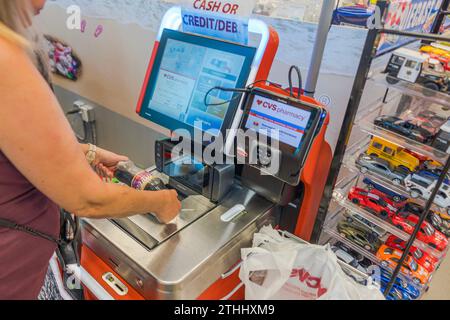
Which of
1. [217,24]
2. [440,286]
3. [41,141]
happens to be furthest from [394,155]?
[41,141]

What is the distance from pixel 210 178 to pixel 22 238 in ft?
1.92

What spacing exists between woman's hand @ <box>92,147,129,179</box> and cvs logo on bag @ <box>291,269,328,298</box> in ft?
2.44

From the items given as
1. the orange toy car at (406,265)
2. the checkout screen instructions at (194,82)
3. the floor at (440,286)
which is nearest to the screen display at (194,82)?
the checkout screen instructions at (194,82)

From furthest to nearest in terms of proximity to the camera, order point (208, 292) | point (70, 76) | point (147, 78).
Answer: point (70, 76) → point (147, 78) → point (208, 292)

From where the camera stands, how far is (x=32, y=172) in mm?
686

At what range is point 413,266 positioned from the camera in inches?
54.9

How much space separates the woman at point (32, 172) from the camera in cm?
62

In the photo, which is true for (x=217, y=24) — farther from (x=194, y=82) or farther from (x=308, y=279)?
(x=308, y=279)

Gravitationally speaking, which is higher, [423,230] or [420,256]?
[423,230]

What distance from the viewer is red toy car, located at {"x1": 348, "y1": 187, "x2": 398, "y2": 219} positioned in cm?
140

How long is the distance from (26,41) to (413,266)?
5.13 feet

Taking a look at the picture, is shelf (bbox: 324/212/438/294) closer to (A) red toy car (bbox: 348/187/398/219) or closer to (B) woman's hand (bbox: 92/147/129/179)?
(A) red toy car (bbox: 348/187/398/219)
